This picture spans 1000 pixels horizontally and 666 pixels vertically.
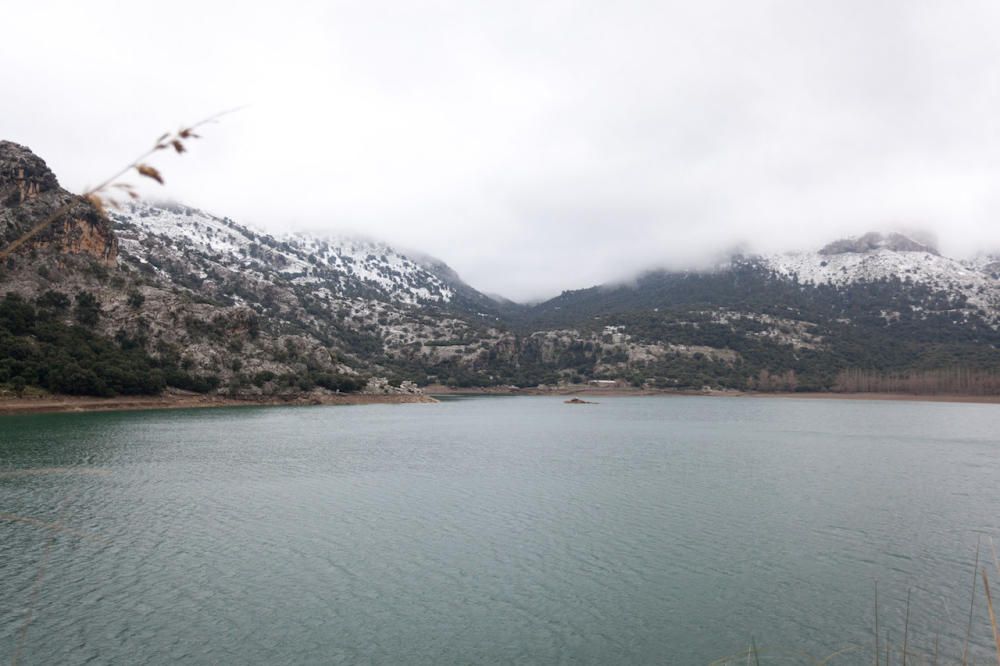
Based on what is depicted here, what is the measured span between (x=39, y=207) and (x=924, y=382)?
209m

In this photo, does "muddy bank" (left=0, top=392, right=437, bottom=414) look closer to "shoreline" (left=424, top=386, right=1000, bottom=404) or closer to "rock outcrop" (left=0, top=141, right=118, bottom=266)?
"rock outcrop" (left=0, top=141, right=118, bottom=266)

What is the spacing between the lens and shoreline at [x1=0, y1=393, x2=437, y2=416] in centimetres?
7543

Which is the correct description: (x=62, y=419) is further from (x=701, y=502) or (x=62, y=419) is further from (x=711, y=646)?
(x=711, y=646)

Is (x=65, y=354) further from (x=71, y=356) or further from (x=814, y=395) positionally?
(x=814, y=395)

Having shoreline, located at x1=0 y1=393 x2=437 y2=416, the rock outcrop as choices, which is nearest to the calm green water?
shoreline, located at x1=0 y1=393 x2=437 y2=416

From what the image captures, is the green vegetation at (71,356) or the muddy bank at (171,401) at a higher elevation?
the green vegetation at (71,356)

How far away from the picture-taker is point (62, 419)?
7000cm

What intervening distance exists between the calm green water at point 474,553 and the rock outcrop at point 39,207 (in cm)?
→ 7097

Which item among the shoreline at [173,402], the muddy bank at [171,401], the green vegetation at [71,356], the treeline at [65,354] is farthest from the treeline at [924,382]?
the treeline at [65,354]

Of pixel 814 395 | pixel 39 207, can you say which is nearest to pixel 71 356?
pixel 39 207

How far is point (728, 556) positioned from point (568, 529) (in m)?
7.47

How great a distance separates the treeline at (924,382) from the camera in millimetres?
149875

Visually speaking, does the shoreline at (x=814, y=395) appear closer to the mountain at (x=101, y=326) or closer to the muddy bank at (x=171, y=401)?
the muddy bank at (x=171, y=401)

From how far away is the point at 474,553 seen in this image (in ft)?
82.8
